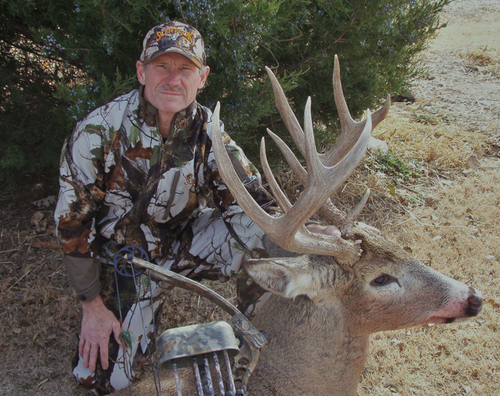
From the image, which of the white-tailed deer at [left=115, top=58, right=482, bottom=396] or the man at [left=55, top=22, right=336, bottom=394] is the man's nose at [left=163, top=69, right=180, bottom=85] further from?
the white-tailed deer at [left=115, top=58, right=482, bottom=396]

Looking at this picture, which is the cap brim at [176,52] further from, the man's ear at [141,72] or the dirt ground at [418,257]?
the dirt ground at [418,257]

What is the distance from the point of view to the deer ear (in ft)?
6.96

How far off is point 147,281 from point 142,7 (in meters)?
1.96

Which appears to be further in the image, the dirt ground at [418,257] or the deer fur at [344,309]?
the dirt ground at [418,257]

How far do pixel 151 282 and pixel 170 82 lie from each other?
130 cm

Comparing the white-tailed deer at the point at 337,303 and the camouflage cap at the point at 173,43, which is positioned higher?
the camouflage cap at the point at 173,43

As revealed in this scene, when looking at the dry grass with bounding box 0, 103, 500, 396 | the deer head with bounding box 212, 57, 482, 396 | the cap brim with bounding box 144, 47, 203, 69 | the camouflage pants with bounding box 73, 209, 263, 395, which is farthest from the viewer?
the dry grass with bounding box 0, 103, 500, 396

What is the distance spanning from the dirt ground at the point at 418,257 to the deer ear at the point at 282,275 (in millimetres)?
1374

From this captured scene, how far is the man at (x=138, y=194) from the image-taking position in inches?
107

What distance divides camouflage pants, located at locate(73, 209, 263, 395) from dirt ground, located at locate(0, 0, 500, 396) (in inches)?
18.5

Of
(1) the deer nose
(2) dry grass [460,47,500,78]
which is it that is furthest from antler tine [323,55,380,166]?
(2) dry grass [460,47,500,78]

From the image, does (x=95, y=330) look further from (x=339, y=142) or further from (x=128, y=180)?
(x=339, y=142)

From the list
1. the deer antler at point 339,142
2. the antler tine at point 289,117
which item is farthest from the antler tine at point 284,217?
the antler tine at point 289,117

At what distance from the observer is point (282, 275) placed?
2154 millimetres
